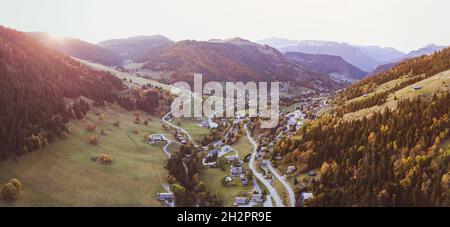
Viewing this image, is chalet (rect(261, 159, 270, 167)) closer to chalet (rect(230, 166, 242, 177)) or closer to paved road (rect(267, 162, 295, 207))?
paved road (rect(267, 162, 295, 207))

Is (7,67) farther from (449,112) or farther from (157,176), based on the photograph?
(449,112)

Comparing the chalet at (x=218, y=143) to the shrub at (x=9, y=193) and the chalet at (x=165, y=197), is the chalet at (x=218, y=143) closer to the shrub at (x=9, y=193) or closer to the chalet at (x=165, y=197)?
the chalet at (x=165, y=197)

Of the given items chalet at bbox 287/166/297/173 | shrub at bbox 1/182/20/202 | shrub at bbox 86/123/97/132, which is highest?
shrub at bbox 86/123/97/132

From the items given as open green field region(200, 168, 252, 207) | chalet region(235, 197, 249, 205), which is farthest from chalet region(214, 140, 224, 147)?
chalet region(235, 197, 249, 205)

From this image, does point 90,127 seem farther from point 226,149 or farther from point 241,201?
point 241,201

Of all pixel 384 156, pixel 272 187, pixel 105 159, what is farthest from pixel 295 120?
pixel 105 159

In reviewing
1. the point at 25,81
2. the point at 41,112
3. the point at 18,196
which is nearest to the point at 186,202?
the point at 18,196
